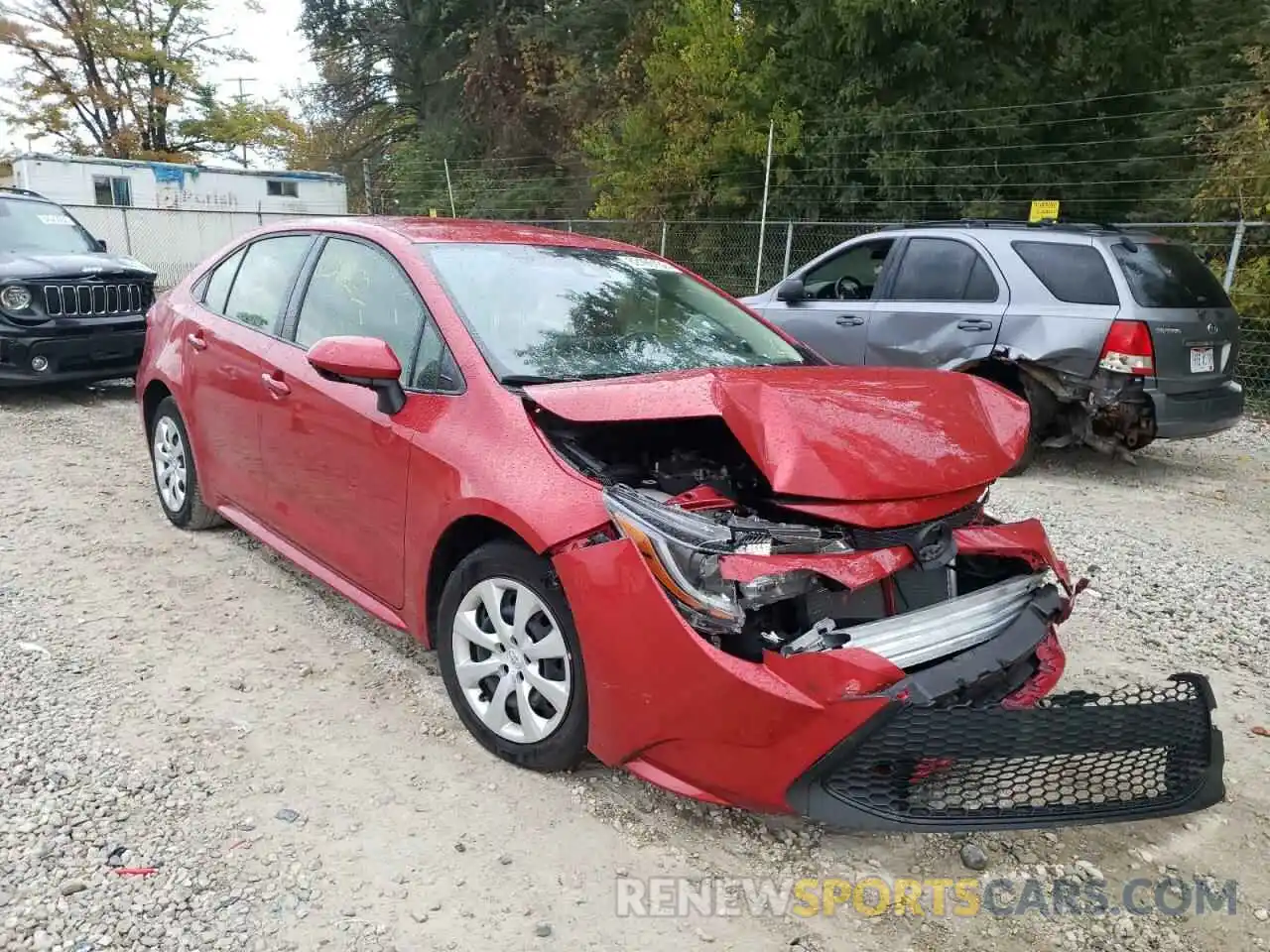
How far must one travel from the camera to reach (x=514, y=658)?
107 inches

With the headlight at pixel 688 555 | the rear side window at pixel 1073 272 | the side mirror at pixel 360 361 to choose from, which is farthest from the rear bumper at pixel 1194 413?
the side mirror at pixel 360 361

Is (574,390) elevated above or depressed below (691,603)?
above

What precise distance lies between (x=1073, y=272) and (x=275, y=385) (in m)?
5.14

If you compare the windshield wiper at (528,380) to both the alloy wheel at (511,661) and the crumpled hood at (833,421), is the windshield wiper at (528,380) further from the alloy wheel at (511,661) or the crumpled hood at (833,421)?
the alloy wheel at (511,661)

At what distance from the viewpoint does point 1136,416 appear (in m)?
5.99

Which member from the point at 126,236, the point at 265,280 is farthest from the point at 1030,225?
the point at 126,236

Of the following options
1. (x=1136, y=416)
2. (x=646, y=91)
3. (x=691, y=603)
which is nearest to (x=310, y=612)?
(x=691, y=603)

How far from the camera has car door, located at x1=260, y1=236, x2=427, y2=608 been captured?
313 centimetres

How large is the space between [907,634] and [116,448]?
604 centimetres

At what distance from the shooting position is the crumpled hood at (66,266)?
300 inches

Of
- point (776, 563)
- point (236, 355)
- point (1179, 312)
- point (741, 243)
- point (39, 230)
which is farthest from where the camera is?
point (741, 243)

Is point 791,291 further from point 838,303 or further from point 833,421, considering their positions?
point 833,421

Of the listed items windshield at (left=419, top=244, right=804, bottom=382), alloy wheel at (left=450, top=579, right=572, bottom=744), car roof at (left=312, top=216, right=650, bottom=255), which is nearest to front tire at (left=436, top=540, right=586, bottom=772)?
alloy wheel at (left=450, top=579, right=572, bottom=744)

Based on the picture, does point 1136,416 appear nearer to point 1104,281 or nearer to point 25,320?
point 1104,281
